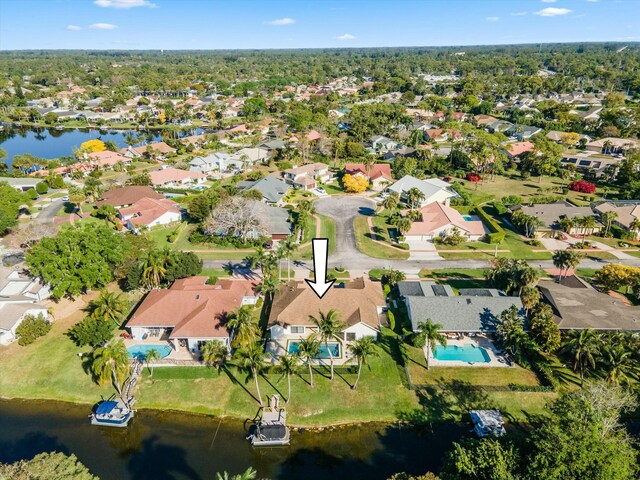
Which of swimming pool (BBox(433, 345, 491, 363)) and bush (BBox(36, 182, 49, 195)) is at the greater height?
bush (BBox(36, 182, 49, 195))

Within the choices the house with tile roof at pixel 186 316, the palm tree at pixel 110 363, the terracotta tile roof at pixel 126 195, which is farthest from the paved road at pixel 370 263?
the terracotta tile roof at pixel 126 195

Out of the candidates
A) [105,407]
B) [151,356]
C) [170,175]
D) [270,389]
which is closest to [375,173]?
[170,175]

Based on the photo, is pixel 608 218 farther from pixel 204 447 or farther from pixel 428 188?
pixel 204 447

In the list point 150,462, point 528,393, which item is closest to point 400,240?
point 528,393

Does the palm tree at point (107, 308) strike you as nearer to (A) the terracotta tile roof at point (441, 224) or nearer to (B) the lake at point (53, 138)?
(A) the terracotta tile roof at point (441, 224)

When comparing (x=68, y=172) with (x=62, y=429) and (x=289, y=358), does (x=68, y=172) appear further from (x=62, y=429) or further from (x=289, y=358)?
(x=289, y=358)

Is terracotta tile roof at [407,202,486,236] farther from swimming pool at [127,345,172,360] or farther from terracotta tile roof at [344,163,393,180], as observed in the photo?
swimming pool at [127,345,172,360]

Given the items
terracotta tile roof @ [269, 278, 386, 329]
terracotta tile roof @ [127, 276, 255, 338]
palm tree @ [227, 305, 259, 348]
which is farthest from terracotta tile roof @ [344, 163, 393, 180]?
palm tree @ [227, 305, 259, 348]
